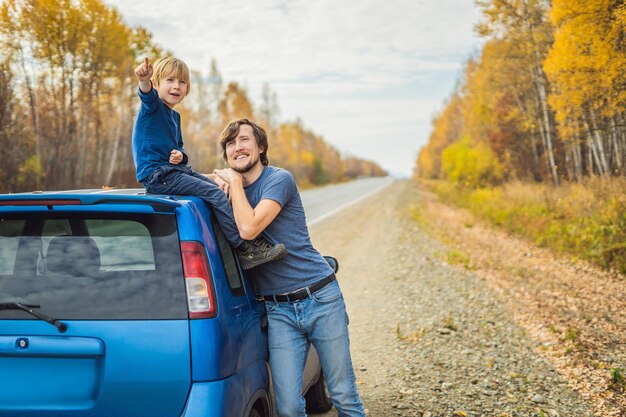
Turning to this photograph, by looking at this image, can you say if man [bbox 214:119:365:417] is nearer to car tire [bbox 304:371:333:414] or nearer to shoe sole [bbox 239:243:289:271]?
shoe sole [bbox 239:243:289:271]

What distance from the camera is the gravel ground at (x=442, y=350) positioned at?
4922 millimetres

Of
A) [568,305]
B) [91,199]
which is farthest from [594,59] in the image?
[91,199]

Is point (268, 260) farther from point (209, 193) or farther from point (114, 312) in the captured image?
point (114, 312)

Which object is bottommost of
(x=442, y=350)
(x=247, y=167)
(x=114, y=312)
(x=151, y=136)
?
(x=442, y=350)

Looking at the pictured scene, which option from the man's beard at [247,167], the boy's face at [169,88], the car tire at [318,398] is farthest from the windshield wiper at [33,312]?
the car tire at [318,398]

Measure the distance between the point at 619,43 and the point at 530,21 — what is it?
35.2 feet

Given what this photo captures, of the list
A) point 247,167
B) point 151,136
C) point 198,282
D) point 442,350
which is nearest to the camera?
point 198,282

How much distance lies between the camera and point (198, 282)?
7.93 ft

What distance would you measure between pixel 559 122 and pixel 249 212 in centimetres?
2250

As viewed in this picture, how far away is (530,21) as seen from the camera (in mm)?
23312

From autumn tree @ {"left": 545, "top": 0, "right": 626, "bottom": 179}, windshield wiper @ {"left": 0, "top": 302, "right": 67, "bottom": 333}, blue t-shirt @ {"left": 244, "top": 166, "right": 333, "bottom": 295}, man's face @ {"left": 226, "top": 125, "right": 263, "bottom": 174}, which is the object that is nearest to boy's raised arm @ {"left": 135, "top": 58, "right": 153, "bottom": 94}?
man's face @ {"left": 226, "top": 125, "right": 263, "bottom": 174}

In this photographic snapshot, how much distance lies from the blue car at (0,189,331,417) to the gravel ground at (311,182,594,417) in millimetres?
2388

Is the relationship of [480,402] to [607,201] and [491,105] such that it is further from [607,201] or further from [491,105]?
[491,105]

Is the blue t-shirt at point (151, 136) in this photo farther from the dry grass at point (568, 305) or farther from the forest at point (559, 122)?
the forest at point (559, 122)
